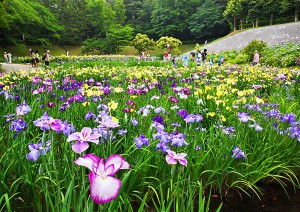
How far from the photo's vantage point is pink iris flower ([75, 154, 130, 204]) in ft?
1.99

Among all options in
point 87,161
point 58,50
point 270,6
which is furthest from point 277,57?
point 58,50

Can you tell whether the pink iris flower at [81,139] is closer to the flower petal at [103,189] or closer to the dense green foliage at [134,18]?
the flower petal at [103,189]

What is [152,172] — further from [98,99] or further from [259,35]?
[259,35]

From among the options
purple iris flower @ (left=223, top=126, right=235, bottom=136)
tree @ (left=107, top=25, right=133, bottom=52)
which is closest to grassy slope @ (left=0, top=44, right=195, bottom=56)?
tree @ (left=107, top=25, right=133, bottom=52)

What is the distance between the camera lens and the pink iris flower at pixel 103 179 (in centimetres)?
61

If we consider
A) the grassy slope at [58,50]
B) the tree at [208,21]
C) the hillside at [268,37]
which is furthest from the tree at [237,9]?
the grassy slope at [58,50]

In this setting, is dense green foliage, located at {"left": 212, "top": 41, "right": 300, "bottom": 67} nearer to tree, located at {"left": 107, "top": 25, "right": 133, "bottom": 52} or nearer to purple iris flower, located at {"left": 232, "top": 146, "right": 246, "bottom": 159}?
purple iris flower, located at {"left": 232, "top": 146, "right": 246, "bottom": 159}

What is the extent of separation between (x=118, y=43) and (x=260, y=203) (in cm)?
4027

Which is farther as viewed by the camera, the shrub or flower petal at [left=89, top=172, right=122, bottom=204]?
the shrub

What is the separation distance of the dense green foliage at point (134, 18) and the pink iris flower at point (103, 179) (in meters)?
31.9

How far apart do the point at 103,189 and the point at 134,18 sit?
61.8m

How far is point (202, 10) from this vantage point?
48.0 m

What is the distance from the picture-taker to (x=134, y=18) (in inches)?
2320

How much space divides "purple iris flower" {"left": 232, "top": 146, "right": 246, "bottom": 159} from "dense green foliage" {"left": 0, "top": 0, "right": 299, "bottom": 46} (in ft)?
103
